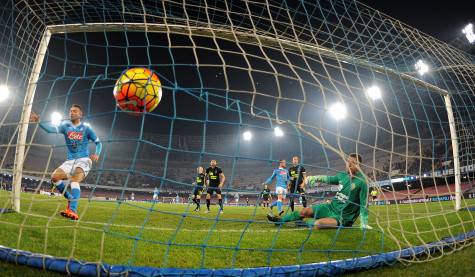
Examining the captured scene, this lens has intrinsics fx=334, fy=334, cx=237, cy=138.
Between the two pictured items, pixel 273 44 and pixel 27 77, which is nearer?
pixel 273 44

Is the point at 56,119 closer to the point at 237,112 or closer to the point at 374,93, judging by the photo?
the point at 237,112

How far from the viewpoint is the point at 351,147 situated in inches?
1217

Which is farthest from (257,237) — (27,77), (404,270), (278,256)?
(27,77)

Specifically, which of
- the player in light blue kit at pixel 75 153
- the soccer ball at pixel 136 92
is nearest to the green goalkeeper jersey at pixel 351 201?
the soccer ball at pixel 136 92

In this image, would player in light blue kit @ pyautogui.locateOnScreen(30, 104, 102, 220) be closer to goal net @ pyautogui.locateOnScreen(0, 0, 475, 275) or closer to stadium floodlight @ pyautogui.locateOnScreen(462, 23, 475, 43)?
goal net @ pyautogui.locateOnScreen(0, 0, 475, 275)

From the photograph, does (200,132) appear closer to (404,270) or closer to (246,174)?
(246,174)

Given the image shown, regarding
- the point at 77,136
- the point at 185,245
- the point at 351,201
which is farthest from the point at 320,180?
the point at 77,136

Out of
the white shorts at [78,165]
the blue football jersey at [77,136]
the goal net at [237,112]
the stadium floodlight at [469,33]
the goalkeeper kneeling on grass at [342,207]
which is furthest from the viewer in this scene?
the stadium floodlight at [469,33]

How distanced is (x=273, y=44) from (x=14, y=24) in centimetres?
373

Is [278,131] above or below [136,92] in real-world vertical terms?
below

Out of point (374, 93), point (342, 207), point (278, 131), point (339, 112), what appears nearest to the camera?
point (278, 131)

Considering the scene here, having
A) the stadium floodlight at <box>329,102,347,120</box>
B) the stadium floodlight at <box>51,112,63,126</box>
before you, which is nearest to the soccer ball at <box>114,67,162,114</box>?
the stadium floodlight at <box>51,112,63,126</box>

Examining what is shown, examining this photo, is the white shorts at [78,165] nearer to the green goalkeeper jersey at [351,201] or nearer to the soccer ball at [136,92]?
the soccer ball at [136,92]

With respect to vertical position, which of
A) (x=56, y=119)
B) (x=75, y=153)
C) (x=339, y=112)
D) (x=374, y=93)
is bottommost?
(x=75, y=153)
